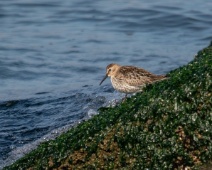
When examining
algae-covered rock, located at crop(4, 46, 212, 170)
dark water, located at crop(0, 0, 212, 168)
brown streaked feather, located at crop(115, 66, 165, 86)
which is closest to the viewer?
algae-covered rock, located at crop(4, 46, 212, 170)

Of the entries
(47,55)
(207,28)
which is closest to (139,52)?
(47,55)

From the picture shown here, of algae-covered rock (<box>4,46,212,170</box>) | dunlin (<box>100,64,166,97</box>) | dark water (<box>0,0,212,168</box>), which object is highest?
algae-covered rock (<box>4,46,212,170</box>)

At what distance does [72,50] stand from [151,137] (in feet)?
36.8

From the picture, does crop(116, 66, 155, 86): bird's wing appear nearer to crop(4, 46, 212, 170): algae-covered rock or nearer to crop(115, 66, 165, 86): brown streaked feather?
crop(115, 66, 165, 86): brown streaked feather

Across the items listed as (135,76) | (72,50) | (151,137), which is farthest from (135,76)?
(72,50)

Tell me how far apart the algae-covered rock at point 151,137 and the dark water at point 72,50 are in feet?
8.95

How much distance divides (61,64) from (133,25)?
14.8 ft

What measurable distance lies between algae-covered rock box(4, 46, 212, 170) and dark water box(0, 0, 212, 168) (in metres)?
2.73

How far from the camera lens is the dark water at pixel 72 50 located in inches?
487

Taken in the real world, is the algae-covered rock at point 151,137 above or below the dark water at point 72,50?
above

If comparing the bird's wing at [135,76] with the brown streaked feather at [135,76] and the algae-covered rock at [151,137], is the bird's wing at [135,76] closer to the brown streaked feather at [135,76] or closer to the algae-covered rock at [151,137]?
the brown streaked feather at [135,76]

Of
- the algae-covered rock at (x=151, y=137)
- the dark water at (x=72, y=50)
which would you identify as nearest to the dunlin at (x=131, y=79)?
the dark water at (x=72, y=50)

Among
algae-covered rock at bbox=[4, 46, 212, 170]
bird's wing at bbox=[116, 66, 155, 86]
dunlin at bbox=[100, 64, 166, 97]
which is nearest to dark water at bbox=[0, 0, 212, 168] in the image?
dunlin at bbox=[100, 64, 166, 97]

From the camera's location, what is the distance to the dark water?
12.4 meters
